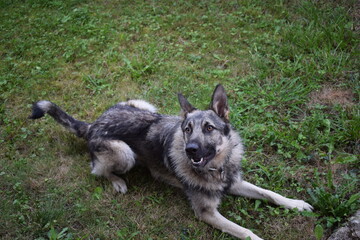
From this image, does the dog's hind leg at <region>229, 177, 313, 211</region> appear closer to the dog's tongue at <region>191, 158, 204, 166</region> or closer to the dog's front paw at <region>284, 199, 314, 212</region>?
the dog's front paw at <region>284, 199, 314, 212</region>

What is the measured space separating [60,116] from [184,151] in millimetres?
1975

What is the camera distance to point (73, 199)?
166 inches

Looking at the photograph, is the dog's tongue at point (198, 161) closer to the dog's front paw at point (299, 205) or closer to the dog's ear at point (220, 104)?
the dog's ear at point (220, 104)

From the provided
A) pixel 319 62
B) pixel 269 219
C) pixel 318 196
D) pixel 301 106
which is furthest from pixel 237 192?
pixel 319 62

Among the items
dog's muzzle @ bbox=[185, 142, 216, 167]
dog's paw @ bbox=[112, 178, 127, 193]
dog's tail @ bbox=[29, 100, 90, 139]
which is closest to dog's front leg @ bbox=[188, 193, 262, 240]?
dog's muzzle @ bbox=[185, 142, 216, 167]

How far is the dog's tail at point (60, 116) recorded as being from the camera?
15.2 feet

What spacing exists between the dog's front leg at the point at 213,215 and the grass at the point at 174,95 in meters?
0.11

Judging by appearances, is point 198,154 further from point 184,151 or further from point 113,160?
point 113,160

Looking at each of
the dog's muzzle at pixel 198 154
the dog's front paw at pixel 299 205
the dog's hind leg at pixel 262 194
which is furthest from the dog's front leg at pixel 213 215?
the dog's front paw at pixel 299 205

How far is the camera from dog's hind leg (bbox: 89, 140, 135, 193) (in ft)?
14.2

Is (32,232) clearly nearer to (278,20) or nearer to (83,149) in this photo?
(83,149)

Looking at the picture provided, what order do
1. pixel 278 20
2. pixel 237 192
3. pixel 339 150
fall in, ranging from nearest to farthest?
pixel 237 192 → pixel 339 150 → pixel 278 20

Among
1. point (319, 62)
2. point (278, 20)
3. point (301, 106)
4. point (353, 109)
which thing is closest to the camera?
point (353, 109)

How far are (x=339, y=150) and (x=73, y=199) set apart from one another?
358 cm
